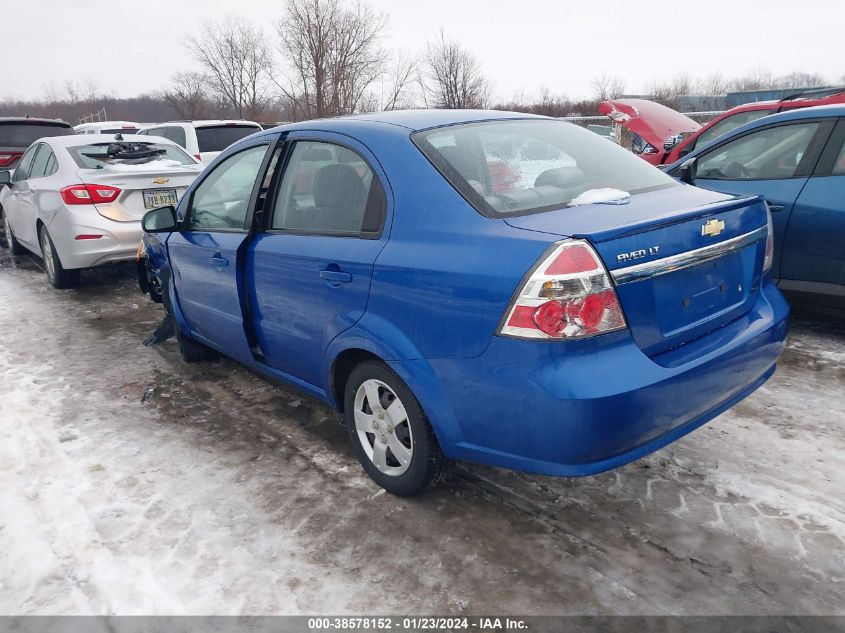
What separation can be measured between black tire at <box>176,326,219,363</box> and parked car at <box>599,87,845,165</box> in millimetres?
6035

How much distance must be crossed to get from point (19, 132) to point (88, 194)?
6.70 metres

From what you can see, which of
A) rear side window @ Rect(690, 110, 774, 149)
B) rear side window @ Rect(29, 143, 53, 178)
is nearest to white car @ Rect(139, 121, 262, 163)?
rear side window @ Rect(29, 143, 53, 178)

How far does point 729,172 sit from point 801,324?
1372 millimetres

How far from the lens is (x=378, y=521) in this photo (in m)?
2.84

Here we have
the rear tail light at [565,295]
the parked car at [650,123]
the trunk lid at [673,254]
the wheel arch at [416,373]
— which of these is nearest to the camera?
the rear tail light at [565,295]

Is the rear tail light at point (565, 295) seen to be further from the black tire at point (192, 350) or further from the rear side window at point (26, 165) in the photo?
the rear side window at point (26, 165)

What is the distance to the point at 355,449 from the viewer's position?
3195 millimetres

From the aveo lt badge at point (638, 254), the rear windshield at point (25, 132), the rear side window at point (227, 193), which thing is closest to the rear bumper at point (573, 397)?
the aveo lt badge at point (638, 254)

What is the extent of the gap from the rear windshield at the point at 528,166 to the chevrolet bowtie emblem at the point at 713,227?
375 mm

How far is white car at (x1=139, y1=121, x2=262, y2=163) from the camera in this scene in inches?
438

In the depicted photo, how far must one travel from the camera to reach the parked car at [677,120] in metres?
7.87

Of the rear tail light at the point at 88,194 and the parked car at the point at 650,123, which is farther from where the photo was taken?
the parked car at the point at 650,123

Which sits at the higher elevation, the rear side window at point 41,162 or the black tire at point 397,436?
the rear side window at point 41,162

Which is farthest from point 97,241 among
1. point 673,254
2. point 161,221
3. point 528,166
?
point 673,254
